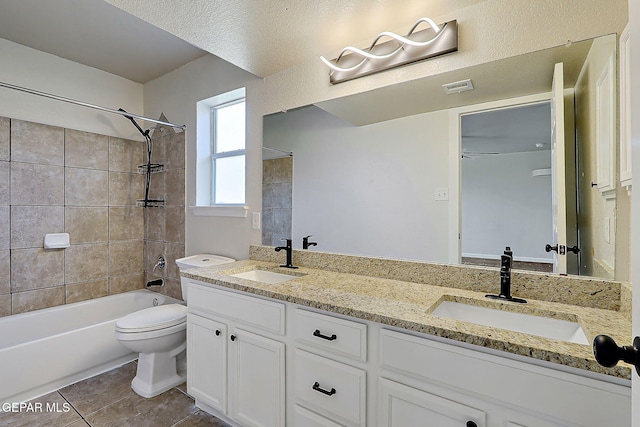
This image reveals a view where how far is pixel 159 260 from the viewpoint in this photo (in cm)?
290

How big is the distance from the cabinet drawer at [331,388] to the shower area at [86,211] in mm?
1889

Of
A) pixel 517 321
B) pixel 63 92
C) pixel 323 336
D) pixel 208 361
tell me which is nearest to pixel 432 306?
pixel 517 321

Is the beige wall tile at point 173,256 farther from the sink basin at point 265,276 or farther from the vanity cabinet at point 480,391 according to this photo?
the vanity cabinet at point 480,391

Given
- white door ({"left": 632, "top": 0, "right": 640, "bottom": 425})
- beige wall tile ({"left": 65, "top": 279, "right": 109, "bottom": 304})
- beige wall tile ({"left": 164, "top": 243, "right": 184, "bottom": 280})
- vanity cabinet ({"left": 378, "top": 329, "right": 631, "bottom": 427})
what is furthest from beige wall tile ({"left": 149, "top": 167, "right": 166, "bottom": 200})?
white door ({"left": 632, "top": 0, "right": 640, "bottom": 425})

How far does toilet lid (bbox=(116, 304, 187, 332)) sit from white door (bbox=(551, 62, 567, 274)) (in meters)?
2.22

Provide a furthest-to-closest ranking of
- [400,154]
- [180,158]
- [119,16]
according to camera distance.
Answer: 1. [180,158]
2. [119,16]
3. [400,154]

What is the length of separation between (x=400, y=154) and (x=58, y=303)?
9.86 feet

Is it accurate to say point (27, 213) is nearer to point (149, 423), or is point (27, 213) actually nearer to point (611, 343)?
point (149, 423)

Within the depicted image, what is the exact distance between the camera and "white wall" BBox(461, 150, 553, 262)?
1.30 metres

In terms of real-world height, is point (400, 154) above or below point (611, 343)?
above

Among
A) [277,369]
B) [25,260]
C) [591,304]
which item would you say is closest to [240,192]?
[277,369]

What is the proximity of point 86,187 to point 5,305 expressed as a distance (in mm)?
1069

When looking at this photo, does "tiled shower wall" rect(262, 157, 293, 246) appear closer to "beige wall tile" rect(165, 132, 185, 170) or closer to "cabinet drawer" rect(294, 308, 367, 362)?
"cabinet drawer" rect(294, 308, 367, 362)

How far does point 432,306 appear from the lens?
3.85ft
